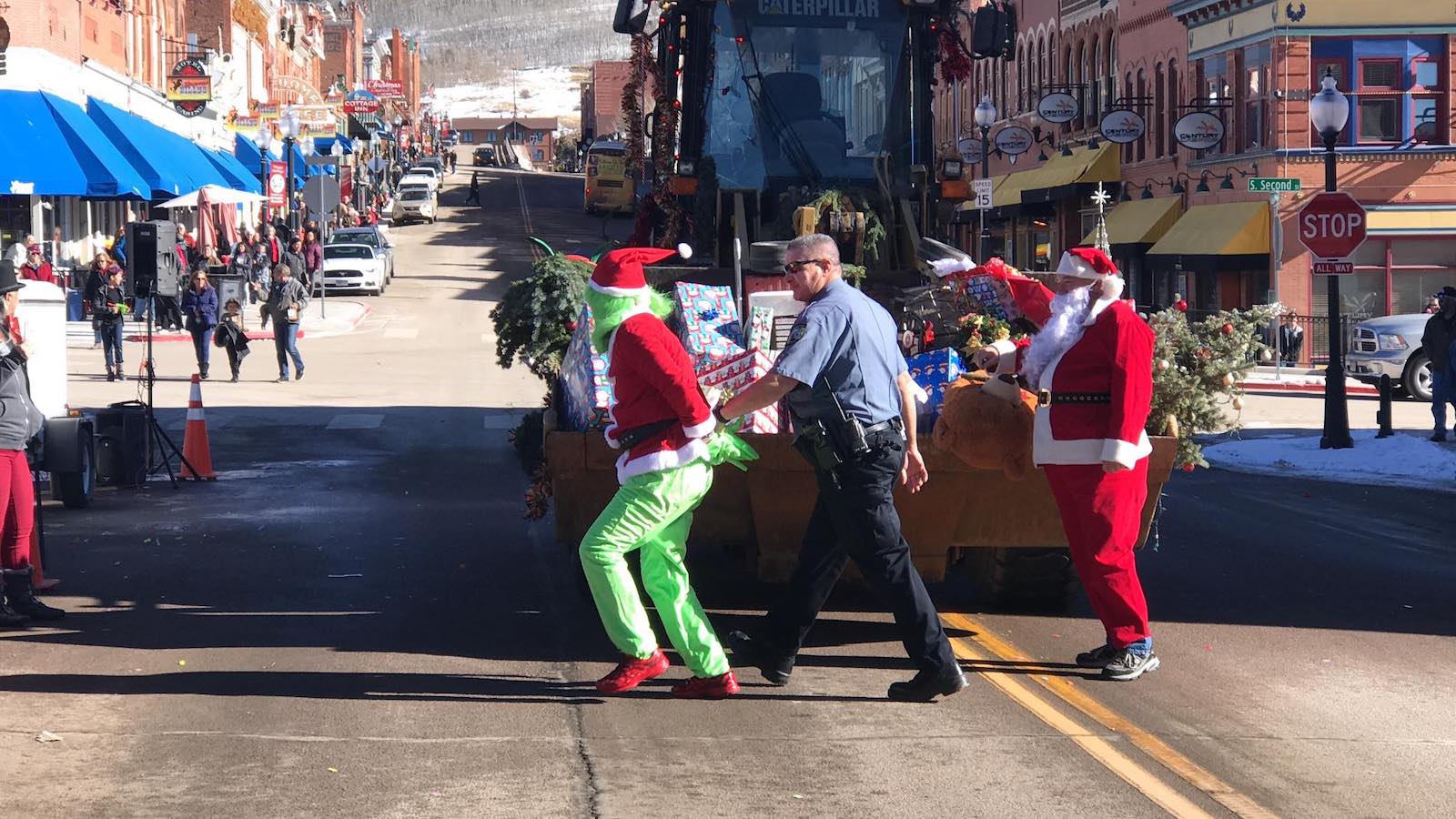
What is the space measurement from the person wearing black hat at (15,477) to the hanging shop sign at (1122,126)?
3635 centimetres

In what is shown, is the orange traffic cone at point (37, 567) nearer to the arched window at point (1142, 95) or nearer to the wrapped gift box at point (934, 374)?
the wrapped gift box at point (934, 374)

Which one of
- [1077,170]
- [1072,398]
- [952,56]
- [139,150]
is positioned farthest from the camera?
[1077,170]

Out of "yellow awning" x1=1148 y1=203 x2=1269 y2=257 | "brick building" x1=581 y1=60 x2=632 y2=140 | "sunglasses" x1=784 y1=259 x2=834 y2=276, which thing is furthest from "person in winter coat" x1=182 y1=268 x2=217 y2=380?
"brick building" x1=581 y1=60 x2=632 y2=140

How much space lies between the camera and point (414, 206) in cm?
7512

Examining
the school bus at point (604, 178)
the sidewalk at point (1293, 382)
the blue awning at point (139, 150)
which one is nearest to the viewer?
the sidewalk at point (1293, 382)

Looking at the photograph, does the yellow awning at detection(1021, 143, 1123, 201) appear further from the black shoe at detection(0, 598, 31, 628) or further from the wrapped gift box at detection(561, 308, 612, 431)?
the black shoe at detection(0, 598, 31, 628)

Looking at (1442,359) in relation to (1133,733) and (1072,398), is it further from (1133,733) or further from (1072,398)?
(1133,733)

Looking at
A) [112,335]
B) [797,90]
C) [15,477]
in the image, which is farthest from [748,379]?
[112,335]

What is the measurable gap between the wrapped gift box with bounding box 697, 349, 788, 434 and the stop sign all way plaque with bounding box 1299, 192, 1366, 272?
12.6 m

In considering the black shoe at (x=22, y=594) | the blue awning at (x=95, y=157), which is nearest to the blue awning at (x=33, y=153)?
the blue awning at (x=95, y=157)

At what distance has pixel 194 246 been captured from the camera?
40969 millimetres

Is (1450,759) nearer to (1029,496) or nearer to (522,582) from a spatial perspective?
(1029,496)

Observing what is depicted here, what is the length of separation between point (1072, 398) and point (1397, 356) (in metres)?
21.6

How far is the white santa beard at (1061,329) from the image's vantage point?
26.7 feet
